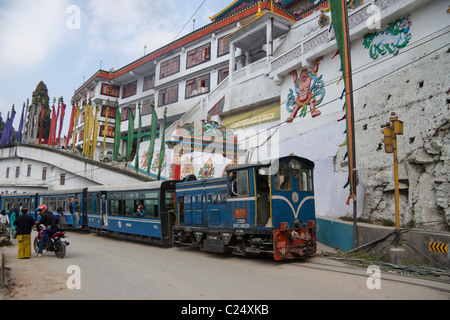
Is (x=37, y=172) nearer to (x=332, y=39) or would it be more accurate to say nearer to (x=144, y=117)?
(x=144, y=117)

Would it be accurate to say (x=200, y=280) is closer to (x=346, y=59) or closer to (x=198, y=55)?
(x=346, y=59)

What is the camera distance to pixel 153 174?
93.8 feet

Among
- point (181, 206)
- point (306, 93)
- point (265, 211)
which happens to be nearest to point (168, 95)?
point (306, 93)

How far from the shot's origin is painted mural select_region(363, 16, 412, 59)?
12188mm

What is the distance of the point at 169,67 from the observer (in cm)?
3453

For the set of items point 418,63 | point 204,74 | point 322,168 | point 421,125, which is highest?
point 204,74

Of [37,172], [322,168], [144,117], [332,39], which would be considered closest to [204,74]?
[144,117]

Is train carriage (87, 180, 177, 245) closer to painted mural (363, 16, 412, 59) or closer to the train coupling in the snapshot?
the train coupling

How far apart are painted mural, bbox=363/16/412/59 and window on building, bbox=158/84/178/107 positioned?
22.8 m

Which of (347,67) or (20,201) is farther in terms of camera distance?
(20,201)

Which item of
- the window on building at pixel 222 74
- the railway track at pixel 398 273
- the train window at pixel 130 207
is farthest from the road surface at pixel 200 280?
the window on building at pixel 222 74

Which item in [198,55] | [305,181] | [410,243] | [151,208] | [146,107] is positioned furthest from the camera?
[146,107]

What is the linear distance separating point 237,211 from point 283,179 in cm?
177
